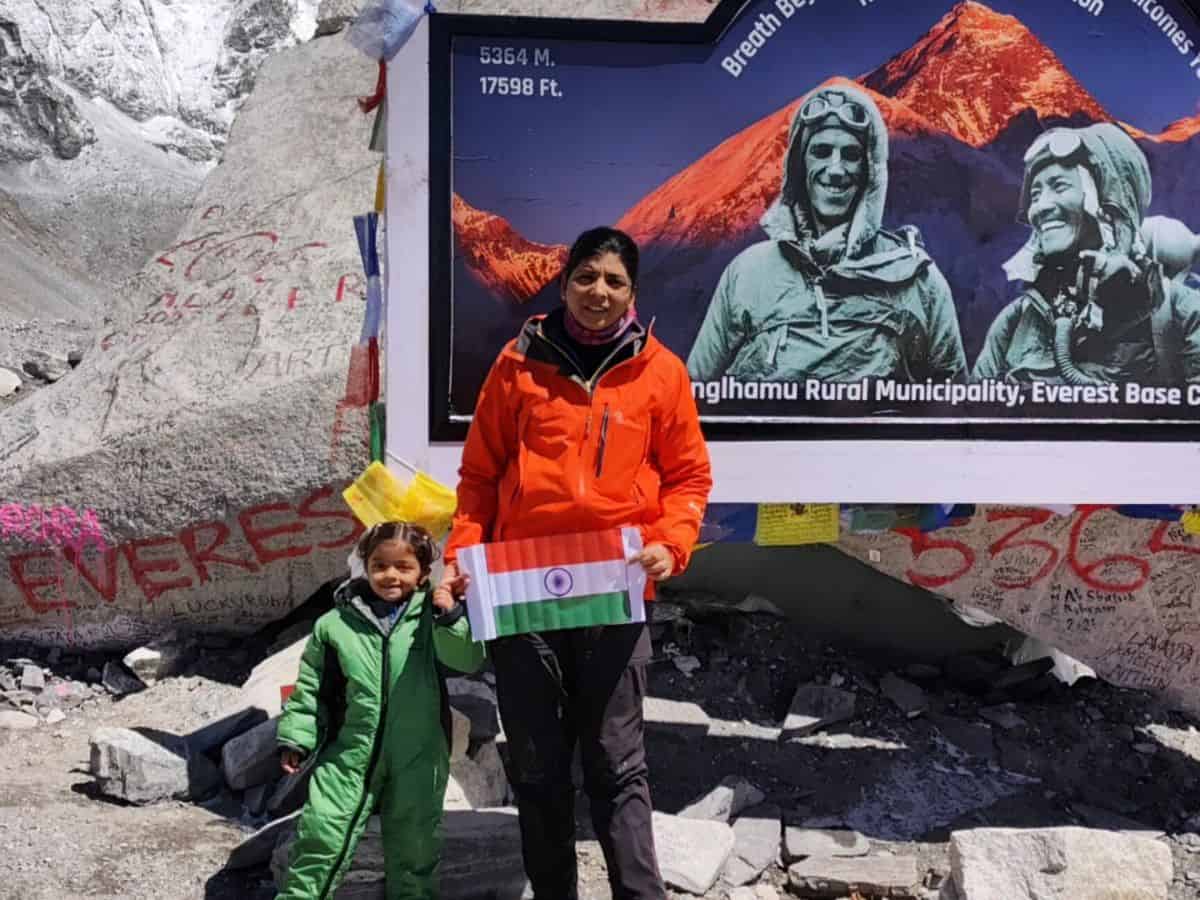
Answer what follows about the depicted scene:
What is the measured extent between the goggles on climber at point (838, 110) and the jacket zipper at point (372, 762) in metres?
2.29

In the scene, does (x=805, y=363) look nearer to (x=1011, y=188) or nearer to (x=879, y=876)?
(x=1011, y=188)

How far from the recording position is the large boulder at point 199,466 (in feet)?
17.4

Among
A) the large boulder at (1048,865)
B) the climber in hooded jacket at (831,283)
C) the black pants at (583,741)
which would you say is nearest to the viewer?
the black pants at (583,741)


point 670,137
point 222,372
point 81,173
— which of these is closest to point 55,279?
point 81,173

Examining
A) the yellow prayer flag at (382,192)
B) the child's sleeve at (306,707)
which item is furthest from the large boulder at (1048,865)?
the yellow prayer flag at (382,192)

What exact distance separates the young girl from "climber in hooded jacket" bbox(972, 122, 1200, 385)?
2197mm

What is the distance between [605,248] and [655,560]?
31.0 inches

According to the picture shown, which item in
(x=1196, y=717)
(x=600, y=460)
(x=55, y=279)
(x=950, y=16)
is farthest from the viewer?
(x=55, y=279)

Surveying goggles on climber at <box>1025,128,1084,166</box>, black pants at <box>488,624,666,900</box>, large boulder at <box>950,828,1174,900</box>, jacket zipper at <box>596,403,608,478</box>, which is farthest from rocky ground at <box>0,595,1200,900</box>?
goggles on climber at <box>1025,128,1084,166</box>

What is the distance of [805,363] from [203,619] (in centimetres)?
319

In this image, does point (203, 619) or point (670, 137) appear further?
point (203, 619)

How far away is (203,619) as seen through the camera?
5.54 m

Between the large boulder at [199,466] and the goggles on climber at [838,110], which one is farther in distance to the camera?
the large boulder at [199,466]

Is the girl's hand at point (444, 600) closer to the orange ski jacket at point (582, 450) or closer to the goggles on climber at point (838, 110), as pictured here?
the orange ski jacket at point (582, 450)
